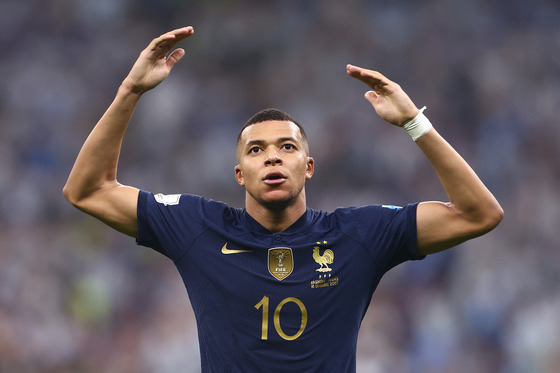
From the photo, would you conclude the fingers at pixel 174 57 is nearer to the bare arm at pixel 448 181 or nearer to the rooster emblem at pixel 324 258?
the bare arm at pixel 448 181

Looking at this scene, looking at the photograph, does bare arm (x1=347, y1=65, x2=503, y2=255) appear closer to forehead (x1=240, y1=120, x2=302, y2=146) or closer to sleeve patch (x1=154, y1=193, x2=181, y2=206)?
forehead (x1=240, y1=120, x2=302, y2=146)

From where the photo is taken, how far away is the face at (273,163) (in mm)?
3452

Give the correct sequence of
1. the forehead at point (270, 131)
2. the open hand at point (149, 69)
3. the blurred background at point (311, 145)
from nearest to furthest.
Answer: the open hand at point (149, 69) < the forehead at point (270, 131) < the blurred background at point (311, 145)

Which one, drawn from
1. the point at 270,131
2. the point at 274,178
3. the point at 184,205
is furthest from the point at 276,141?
the point at 184,205

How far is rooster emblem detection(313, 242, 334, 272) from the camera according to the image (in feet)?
11.1

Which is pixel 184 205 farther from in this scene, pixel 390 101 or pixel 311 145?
pixel 311 145

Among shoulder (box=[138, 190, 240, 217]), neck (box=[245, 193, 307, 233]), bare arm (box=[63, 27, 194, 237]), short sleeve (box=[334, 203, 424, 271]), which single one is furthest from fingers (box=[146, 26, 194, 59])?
short sleeve (box=[334, 203, 424, 271])

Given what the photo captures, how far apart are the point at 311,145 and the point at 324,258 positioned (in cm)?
555

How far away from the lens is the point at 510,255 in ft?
26.6

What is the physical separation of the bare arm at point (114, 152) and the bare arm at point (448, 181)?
3.05 feet

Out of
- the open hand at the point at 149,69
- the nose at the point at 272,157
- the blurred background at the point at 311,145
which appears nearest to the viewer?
the open hand at the point at 149,69

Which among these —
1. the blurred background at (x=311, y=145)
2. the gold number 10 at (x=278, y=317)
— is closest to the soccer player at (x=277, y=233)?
the gold number 10 at (x=278, y=317)

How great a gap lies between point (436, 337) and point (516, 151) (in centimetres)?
263

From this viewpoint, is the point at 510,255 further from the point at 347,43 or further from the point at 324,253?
the point at 324,253
